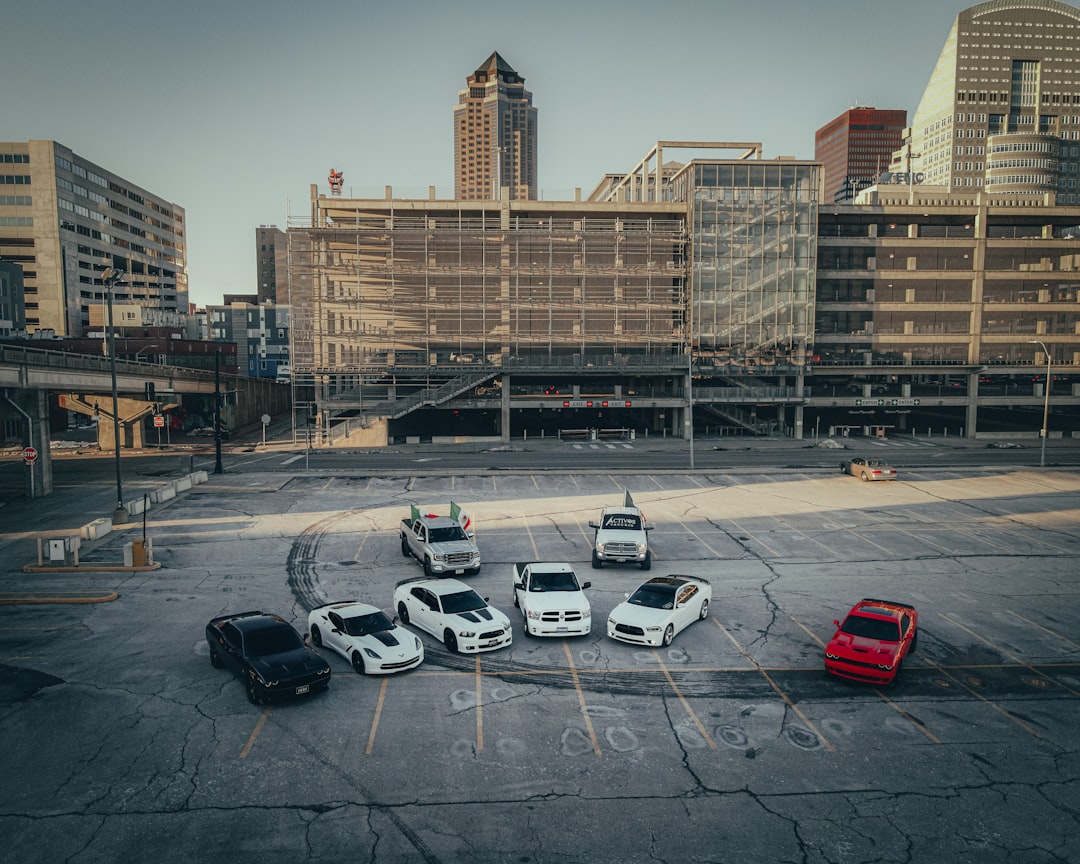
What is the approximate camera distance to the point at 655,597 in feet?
60.2

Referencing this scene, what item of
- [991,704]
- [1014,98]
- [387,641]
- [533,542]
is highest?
[1014,98]

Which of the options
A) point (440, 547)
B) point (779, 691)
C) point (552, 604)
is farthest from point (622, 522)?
point (779, 691)

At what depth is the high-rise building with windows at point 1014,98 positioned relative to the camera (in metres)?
160

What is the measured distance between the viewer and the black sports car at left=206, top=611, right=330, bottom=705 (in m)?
14.2

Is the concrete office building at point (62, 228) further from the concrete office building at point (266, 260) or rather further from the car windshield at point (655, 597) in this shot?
the car windshield at point (655, 597)

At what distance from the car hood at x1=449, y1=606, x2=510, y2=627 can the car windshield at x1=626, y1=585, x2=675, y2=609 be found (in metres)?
3.51

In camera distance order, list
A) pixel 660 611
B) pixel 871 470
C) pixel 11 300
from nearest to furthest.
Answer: pixel 660 611 < pixel 871 470 < pixel 11 300

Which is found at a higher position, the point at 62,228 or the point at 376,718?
the point at 62,228

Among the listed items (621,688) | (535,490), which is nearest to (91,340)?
(535,490)

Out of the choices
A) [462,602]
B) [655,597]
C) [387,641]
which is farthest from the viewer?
[655,597]

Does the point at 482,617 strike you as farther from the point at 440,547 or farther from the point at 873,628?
the point at 873,628

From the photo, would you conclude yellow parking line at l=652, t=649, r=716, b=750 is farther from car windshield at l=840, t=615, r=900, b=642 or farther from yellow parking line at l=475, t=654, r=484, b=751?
car windshield at l=840, t=615, r=900, b=642

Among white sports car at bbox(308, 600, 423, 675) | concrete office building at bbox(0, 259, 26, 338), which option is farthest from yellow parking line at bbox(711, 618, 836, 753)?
concrete office building at bbox(0, 259, 26, 338)

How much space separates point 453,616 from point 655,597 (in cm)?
528
